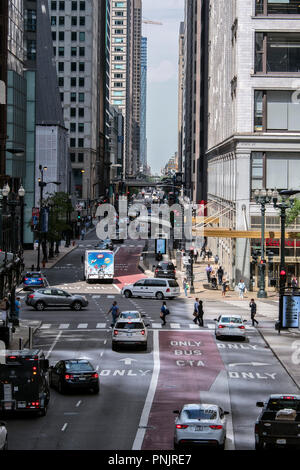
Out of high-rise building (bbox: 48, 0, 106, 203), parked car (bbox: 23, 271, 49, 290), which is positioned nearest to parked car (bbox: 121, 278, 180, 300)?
Answer: parked car (bbox: 23, 271, 49, 290)

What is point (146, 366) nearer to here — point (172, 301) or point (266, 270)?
point (172, 301)

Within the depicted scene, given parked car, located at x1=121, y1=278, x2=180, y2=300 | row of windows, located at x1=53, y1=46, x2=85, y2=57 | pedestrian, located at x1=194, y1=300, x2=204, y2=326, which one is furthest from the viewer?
row of windows, located at x1=53, y1=46, x2=85, y2=57

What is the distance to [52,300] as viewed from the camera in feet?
191

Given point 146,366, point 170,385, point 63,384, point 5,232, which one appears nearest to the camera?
point 63,384

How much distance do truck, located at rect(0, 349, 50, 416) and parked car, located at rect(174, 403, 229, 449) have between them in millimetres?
5880

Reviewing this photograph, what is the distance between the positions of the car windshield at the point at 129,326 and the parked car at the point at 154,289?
22933 millimetres

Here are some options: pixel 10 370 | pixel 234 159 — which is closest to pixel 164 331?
pixel 10 370

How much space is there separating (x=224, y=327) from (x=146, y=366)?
28.9ft

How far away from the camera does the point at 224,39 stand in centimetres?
8925

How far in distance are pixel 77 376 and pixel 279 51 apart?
4559 centimetres

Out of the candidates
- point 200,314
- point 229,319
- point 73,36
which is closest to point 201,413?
point 229,319

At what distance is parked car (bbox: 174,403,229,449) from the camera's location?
2258cm

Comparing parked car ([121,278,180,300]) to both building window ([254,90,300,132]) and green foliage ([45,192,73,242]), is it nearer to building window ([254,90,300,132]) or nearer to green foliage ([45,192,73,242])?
building window ([254,90,300,132])

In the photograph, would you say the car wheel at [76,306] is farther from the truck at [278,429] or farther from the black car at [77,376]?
the truck at [278,429]
